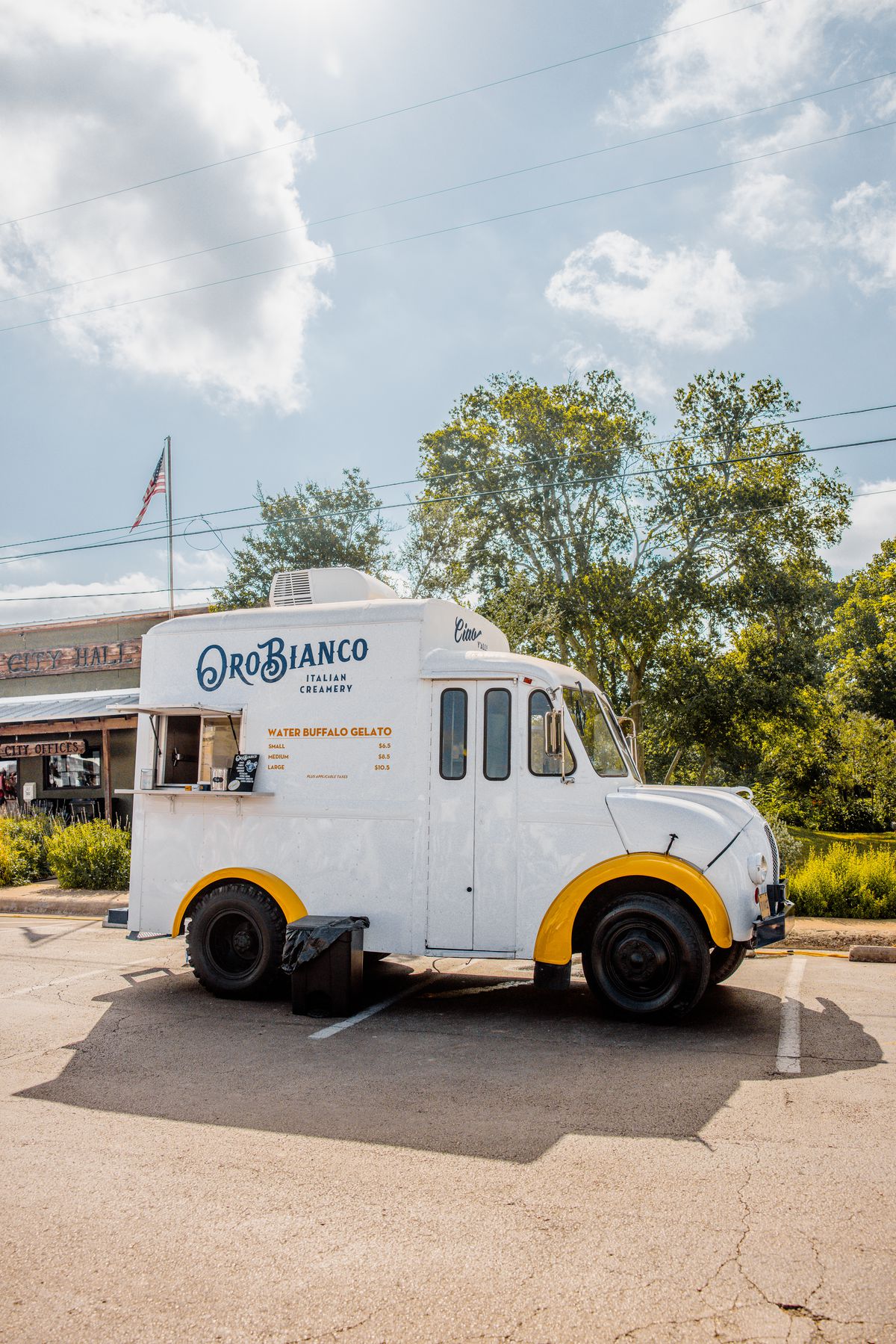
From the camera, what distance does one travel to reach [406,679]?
8086mm

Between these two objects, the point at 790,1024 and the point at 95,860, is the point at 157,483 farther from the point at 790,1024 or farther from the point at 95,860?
the point at 790,1024

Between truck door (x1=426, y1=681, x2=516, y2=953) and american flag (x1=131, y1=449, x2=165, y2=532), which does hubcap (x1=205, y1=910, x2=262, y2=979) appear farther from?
american flag (x1=131, y1=449, x2=165, y2=532)

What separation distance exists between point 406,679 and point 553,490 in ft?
49.3

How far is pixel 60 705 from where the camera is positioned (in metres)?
21.1

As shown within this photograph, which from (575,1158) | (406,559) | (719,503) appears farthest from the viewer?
(406,559)

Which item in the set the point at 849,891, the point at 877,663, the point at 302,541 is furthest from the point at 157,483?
the point at 877,663

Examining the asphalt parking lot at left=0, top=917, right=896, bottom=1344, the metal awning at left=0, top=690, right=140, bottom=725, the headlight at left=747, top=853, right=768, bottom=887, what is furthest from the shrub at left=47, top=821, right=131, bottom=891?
the headlight at left=747, top=853, right=768, bottom=887

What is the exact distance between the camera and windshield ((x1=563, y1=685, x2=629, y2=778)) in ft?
26.0

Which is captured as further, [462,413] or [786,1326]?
[462,413]

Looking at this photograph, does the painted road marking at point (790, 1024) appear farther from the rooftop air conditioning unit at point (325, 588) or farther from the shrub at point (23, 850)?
the shrub at point (23, 850)

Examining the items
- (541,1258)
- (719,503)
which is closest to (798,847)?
(719,503)

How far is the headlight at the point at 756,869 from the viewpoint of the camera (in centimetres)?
721

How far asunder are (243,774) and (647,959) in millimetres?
3649

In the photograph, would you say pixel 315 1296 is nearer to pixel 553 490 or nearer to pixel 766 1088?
pixel 766 1088
